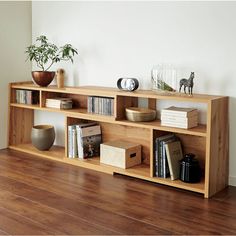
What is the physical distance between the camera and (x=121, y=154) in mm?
3355

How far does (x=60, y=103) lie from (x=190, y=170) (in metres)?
1.54

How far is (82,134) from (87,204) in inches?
41.0

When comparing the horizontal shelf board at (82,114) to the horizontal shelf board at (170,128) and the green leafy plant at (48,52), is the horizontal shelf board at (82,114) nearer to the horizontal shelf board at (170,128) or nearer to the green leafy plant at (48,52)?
the horizontal shelf board at (170,128)

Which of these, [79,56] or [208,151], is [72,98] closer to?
[79,56]

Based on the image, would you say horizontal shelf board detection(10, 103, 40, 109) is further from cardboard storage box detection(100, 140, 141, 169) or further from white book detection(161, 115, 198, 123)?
white book detection(161, 115, 198, 123)

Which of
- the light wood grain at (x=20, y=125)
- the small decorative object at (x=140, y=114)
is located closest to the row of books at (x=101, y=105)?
the small decorative object at (x=140, y=114)

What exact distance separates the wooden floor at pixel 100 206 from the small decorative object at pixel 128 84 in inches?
30.8

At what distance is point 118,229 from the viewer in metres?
2.32

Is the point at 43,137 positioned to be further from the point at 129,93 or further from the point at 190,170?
the point at 190,170

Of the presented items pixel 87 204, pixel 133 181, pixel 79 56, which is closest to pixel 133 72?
pixel 79 56

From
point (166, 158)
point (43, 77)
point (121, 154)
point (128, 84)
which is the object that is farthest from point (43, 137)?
point (166, 158)

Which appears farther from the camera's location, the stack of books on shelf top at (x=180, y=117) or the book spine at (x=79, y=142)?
the book spine at (x=79, y=142)

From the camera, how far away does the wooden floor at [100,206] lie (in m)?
2.35

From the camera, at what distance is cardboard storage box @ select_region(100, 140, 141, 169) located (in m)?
3.36
